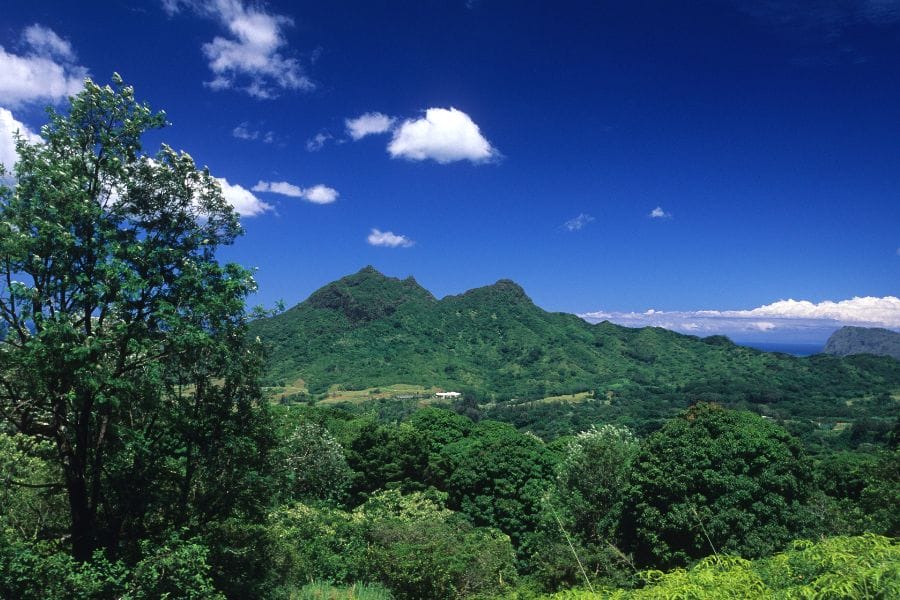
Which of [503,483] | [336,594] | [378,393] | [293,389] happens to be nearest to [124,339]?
[336,594]

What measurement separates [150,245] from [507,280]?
187575 millimetres

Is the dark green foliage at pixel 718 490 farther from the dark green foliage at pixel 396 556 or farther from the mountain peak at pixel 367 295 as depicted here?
the mountain peak at pixel 367 295

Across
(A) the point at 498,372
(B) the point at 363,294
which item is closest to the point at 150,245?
(A) the point at 498,372

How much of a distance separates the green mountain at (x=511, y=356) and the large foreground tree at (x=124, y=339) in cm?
11060

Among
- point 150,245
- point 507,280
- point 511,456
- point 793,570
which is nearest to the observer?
point 793,570

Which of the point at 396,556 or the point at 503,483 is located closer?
the point at 396,556

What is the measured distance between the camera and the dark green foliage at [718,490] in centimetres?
1509

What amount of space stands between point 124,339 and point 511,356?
15455 cm

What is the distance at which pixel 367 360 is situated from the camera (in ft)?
465

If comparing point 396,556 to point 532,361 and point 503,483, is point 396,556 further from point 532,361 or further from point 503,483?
point 532,361

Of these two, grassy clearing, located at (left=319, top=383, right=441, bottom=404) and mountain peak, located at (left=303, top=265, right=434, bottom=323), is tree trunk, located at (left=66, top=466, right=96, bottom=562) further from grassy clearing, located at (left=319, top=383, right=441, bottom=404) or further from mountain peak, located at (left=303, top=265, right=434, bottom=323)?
mountain peak, located at (left=303, top=265, right=434, bottom=323)

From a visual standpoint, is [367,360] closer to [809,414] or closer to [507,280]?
[507,280]

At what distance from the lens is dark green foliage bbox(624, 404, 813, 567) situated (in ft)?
49.5

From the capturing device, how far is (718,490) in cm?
1595
